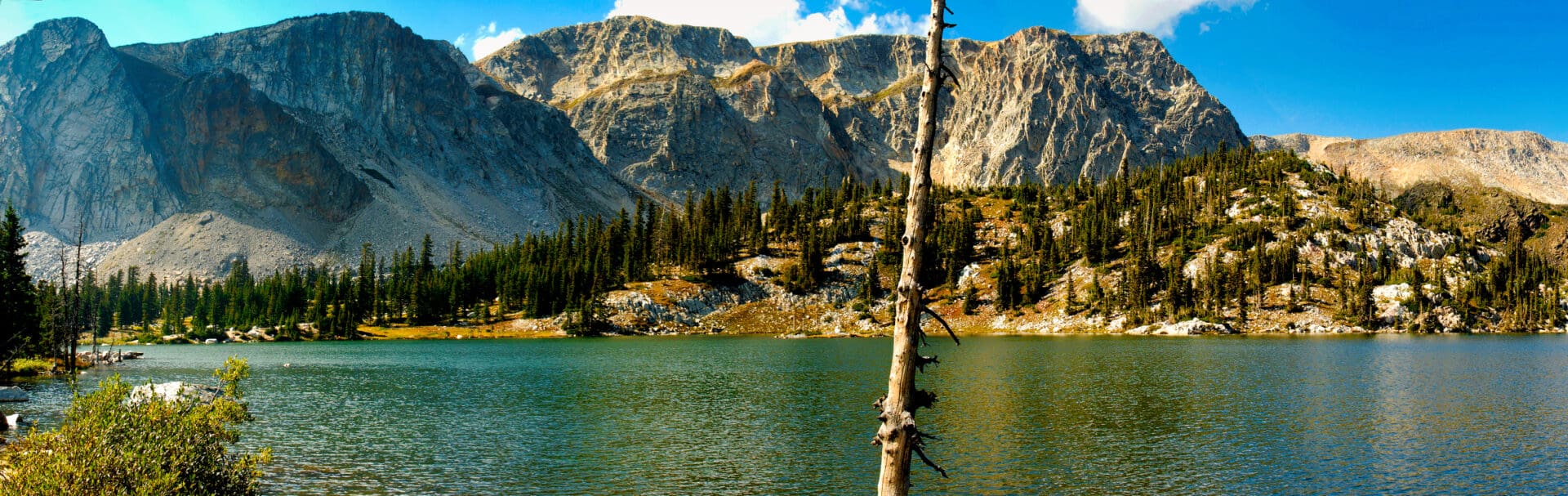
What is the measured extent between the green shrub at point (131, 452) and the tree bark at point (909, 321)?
15.5 m

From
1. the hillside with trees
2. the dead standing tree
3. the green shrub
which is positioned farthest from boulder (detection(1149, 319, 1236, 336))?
the dead standing tree

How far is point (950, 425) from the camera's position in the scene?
4097 centimetres

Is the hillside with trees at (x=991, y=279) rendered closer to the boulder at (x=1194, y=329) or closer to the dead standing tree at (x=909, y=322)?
the boulder at (x=1194, y=329)

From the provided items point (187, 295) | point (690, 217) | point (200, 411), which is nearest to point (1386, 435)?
point (200, 411)

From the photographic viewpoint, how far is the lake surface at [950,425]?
3017 cm

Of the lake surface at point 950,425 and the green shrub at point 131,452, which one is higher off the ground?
the green shrub at point 131,452

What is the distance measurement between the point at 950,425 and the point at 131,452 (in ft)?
104

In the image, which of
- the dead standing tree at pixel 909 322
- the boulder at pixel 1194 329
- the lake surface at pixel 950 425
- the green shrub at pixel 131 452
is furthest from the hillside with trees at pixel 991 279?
the dead standing tree at pixel 909 322

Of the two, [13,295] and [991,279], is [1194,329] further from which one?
[13,295]

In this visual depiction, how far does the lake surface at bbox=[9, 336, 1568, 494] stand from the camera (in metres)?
30.2

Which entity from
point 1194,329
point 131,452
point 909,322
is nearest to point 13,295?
point 131,452

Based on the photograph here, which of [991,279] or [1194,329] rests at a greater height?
[991,279]

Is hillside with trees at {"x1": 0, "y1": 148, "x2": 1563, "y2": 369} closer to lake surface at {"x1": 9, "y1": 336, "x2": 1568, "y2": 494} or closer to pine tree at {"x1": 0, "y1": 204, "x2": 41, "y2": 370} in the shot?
lake surface at {"x1": 9, "y1": 336, "x2": 1568, "y2": 494}

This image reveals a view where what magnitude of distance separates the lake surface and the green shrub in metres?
8.39
